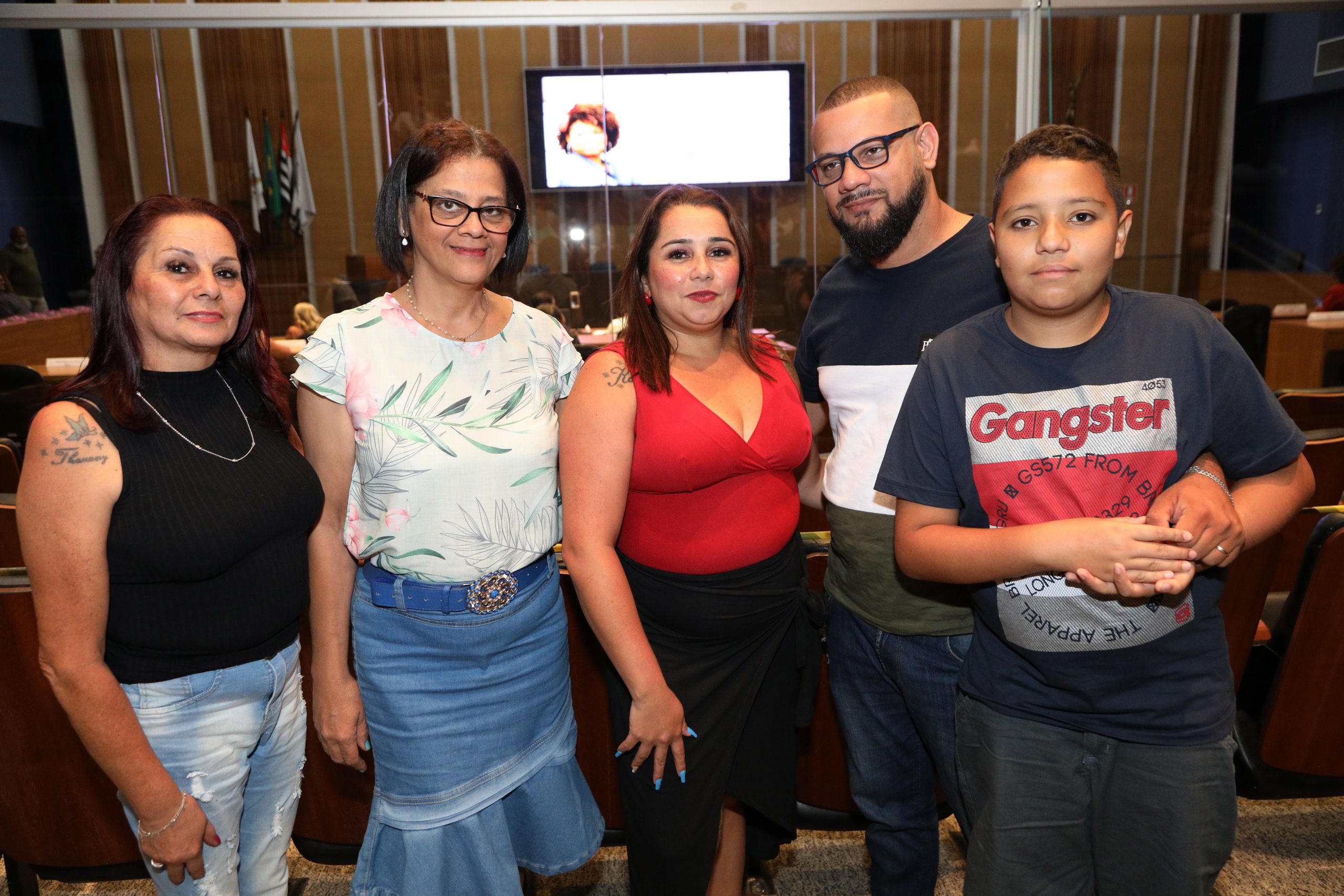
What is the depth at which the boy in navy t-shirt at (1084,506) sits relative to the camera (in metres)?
1.33

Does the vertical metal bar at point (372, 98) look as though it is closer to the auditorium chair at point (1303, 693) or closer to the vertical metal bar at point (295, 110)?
the vertical metal bar at point (295, 110)

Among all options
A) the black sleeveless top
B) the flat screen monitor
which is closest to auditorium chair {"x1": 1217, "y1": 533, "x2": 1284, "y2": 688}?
the black sleeveless top

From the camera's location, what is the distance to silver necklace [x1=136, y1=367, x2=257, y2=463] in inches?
58.5

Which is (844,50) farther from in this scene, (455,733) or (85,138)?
(455,733)

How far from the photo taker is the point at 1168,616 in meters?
1.34

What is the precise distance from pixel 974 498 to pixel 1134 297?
1.36ft

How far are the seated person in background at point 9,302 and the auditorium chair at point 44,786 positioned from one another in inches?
220

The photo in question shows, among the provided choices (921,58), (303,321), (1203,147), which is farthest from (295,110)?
(1203,147)

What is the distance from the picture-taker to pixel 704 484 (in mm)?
1687

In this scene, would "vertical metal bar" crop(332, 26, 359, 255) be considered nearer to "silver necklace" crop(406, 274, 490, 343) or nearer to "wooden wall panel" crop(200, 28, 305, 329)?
"wooden wall panel" crop(200, 28, 305, 329)

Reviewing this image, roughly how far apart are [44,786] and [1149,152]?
7894mm

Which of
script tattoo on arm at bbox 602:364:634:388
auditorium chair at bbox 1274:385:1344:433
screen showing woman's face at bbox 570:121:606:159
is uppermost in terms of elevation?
screen showing woman's face at bbox 570:121:606:159

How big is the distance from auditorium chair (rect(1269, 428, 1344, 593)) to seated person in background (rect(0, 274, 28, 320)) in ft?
24.6

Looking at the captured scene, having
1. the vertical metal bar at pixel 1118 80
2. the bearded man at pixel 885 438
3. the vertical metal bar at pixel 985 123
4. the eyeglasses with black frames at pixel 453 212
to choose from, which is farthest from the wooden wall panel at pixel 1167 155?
the eyeglasses with black frames at pixel 453 212
